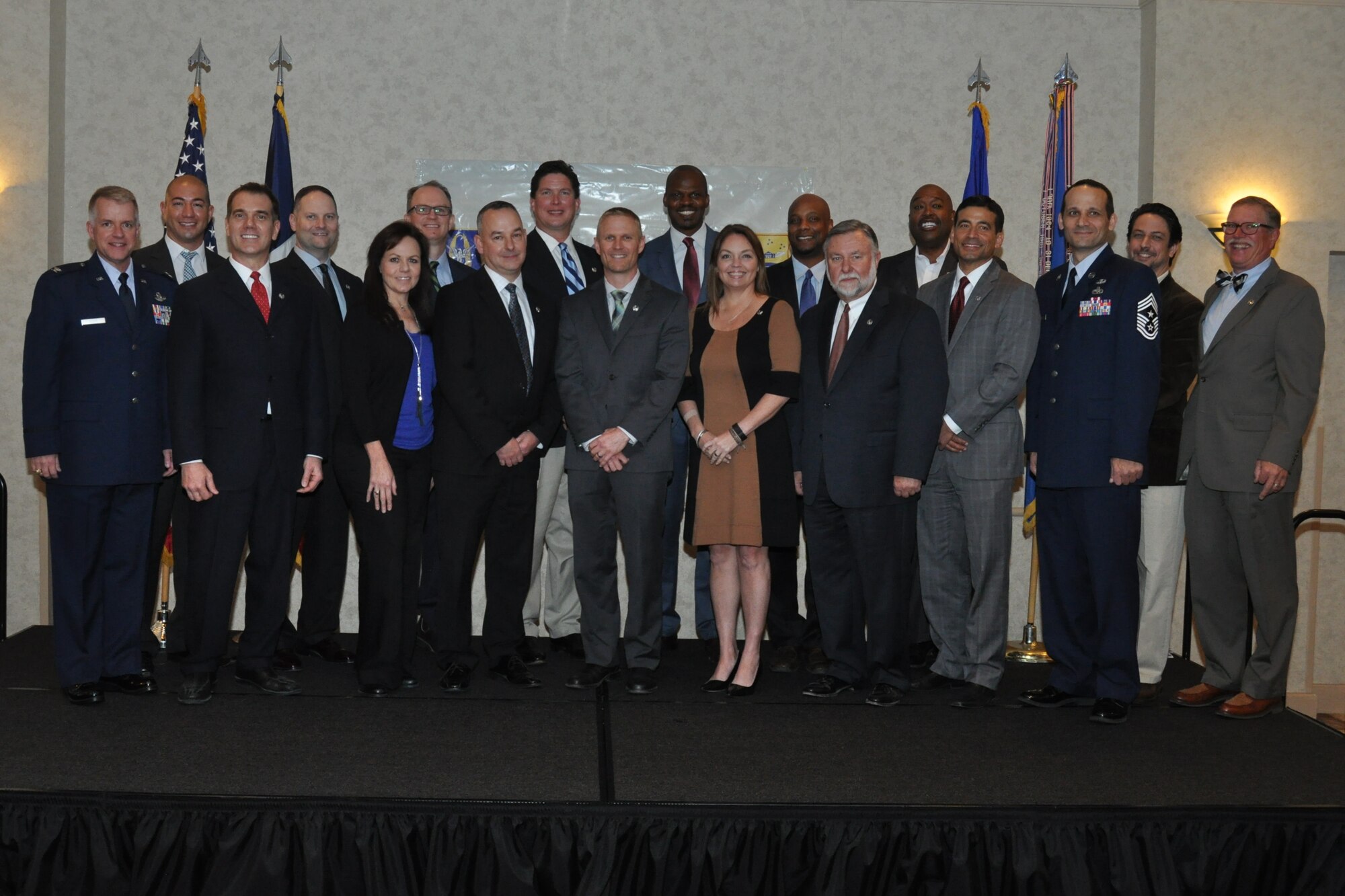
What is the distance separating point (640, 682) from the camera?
4137 millimetres

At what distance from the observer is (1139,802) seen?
10.1 ft

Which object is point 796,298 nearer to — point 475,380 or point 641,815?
point 475,380

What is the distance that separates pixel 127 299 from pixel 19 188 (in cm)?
226

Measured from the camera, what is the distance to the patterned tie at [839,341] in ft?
13.4

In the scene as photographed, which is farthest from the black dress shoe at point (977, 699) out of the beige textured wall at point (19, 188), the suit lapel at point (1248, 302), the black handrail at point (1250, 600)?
the beige textured wall at point (19, 188)

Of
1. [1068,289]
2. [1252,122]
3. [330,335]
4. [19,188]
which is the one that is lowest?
[330,335]

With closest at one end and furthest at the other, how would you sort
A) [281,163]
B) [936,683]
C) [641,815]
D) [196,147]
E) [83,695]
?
[641,815] → [83,695] → [936,683] → [196,147] → [281,163]

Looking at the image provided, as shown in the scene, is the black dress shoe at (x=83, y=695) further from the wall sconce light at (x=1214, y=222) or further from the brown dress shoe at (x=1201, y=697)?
the wall sconce light at (x=1214, y=222)

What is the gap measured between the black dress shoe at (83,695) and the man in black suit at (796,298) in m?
2.48

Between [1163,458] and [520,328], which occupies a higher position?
[520,328]

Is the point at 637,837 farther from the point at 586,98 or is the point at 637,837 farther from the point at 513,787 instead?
the point at 586,98

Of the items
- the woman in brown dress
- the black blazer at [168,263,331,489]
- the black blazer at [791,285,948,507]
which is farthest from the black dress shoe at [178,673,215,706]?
the black blazer at [791,285,948,507]

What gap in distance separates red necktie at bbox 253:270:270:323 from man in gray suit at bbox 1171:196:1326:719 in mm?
3366

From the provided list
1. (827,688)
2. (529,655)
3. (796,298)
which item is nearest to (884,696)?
(827,688)
